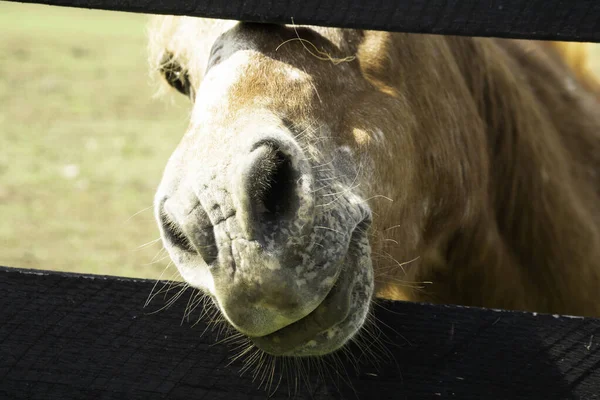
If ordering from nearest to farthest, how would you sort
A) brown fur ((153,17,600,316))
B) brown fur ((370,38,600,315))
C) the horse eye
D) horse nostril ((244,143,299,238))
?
1. horse nostril ((244,143,299,238))
2. brown fur ((153,17,600,316))
3. the horse eye
4. brown fur ((370,38,600,315))

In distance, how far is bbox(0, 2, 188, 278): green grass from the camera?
6914mm

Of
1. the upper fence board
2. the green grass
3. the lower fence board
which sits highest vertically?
the upper fence board

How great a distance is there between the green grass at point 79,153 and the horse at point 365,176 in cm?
137

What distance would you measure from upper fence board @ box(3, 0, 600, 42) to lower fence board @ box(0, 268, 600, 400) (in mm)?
713

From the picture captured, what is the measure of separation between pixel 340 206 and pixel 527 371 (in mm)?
642

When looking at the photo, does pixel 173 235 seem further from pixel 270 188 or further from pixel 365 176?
pixel 365 176

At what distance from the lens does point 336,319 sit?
1811 mm

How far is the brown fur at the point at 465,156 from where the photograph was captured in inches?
88.3

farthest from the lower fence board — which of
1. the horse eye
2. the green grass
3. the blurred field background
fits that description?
the green grass

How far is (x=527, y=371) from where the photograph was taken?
6.15ft

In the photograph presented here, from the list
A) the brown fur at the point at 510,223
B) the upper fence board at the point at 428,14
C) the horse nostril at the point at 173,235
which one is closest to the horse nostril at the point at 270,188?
the horse nostril at the point at 173,235

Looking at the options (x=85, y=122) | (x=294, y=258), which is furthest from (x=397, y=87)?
(x=85, y=122)

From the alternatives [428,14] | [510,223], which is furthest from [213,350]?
[510,223]

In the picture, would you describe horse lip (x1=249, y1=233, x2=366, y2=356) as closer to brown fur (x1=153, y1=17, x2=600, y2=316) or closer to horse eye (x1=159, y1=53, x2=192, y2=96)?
brown fur (x1=153, y1=17, x2=600, y2=316)
